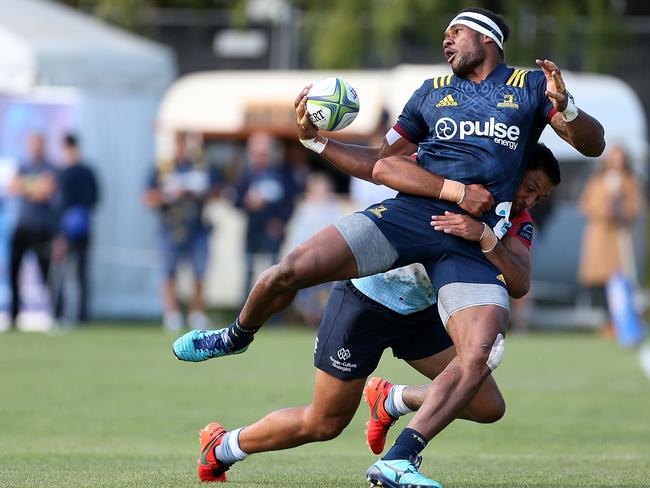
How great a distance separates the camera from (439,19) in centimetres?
2417

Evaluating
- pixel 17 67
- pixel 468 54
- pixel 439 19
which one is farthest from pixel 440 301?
pixel 439 19

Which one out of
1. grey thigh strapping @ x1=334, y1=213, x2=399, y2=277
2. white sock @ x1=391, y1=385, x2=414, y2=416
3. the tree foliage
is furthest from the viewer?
the tree foliage

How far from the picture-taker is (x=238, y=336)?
292 inches

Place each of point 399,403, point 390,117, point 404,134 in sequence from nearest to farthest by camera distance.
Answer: point 404,134
point 399,403
point 390,117

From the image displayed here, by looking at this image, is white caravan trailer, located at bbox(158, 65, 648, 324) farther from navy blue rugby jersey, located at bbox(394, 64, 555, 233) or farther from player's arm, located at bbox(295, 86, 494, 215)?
navy blue rugby jersey, located at bbox(394, 64, 555, 233)

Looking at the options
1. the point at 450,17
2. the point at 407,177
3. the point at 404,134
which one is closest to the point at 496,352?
the point at 407,177

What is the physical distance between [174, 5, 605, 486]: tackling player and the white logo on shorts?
1.37 feet

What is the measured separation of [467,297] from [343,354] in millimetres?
786

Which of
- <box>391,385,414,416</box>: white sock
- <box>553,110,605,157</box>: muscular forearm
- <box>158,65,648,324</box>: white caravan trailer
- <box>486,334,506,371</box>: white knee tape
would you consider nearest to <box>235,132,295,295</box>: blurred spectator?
<box>158,65,648,324</box>: white caravan trailer

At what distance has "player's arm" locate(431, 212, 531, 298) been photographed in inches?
282

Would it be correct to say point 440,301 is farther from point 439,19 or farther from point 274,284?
A: point 439,19

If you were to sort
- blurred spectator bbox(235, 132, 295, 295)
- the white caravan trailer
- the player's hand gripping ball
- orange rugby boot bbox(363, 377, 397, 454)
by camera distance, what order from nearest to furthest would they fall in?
the player's hand gripping ball
orange rugby boot bbox(363, 377, 397, 454)
blurred spectator bbox(235, 132, 295, 295)
the white caravan trailer

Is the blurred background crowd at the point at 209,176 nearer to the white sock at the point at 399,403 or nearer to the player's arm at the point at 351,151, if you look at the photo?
the white sock at the point at 399,403

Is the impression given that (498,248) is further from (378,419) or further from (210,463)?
(210,463)
